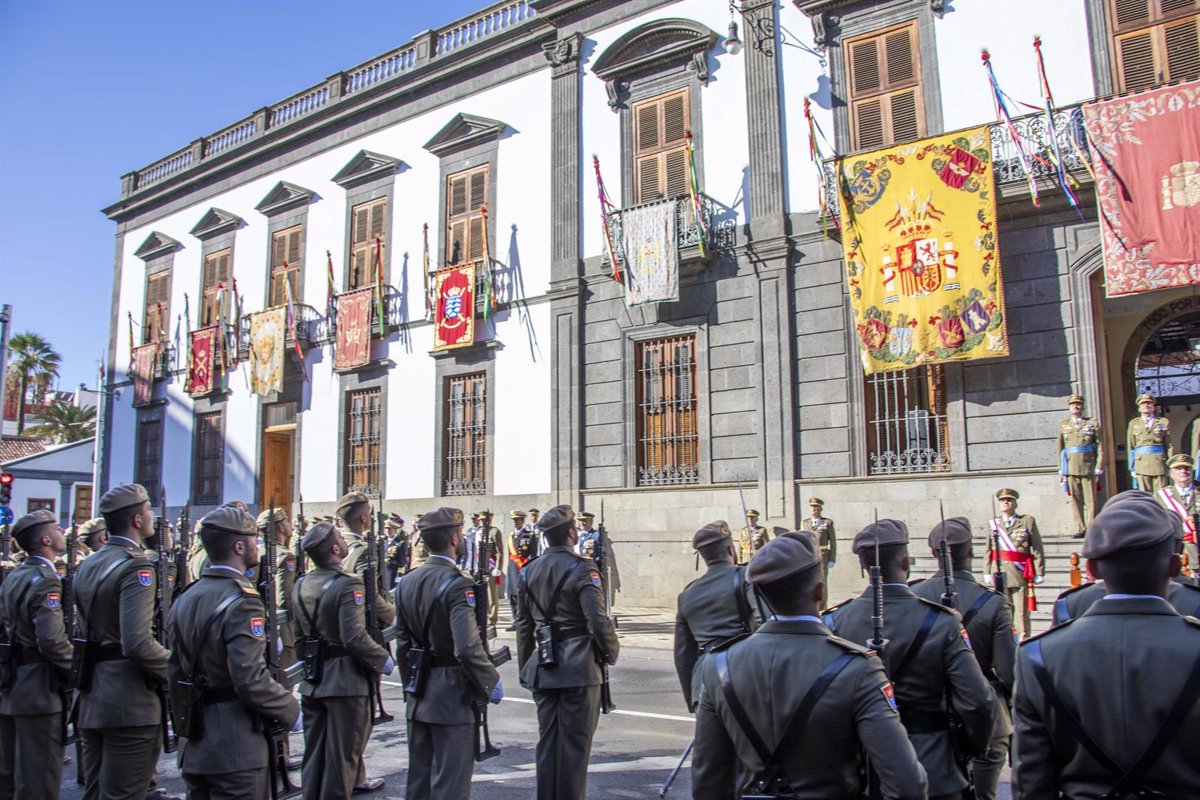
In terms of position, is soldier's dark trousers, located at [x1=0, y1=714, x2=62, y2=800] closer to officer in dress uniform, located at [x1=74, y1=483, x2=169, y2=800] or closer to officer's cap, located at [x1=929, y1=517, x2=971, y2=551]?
officer in dress uniform, located at [x1=74, y1=483, x2=169, y2=800]

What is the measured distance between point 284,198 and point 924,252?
17828 mm

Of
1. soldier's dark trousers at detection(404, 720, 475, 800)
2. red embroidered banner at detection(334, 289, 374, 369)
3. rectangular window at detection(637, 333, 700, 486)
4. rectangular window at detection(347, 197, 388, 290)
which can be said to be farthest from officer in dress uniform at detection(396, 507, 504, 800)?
rectangular window at detection(347, 197, 388, 290)

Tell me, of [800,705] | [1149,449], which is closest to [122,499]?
[800,705]

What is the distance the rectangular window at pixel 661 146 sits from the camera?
18.2 metres

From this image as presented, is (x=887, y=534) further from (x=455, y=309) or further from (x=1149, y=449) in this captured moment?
(x=455, y=309)

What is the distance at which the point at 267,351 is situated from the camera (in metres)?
24.2

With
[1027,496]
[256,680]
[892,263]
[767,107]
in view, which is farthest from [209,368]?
[256,680]

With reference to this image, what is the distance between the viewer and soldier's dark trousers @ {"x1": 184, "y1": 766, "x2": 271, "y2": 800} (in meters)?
4.28

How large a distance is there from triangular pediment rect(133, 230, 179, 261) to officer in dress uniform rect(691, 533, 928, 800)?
29.5 meters

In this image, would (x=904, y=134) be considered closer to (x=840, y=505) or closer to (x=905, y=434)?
(x=905, y=434)

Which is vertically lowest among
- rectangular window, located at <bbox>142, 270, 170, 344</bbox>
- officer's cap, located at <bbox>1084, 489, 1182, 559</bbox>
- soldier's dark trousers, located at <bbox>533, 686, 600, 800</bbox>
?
soldier's dark trousers, located at <bbox>533, 686, 600, 800</bbox>

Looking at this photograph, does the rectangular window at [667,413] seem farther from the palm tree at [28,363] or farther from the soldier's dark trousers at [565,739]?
the palm tree at [28,363]

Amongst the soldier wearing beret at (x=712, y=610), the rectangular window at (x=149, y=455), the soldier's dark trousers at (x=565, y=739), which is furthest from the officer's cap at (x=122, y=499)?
the rectangular window at (x=149, y=455)

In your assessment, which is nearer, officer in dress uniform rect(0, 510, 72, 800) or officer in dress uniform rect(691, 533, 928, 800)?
officer in dress uniform rect(691, 533, 928, 800)
